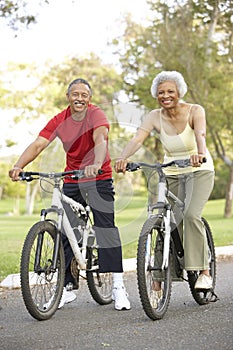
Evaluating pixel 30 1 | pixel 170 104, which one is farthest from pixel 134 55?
pixel 170 104

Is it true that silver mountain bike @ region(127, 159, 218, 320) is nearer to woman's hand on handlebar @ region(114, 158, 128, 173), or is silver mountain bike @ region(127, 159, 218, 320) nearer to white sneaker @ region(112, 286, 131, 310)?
woman's hand on handlebar @ region(114, 158, 128, 173)

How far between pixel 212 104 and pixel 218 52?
1748 mm

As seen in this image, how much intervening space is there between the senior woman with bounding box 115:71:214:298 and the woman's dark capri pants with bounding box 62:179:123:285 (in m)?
0.52

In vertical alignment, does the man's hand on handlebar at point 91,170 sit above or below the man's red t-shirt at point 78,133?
below

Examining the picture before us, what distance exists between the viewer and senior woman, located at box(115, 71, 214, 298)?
18.5ft

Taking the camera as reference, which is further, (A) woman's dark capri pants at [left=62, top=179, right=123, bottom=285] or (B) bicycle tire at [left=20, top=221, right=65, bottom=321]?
(A) woman's dark capri pants at [left=62, top=179, right=123, bottom=285]

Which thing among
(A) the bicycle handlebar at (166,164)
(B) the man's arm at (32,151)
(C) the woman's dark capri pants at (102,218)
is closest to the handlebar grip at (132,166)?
(A) the bicycle handlebar at (166,164)

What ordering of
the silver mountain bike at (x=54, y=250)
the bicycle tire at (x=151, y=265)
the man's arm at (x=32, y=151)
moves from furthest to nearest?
the man's arm at (x=32, y=151) < the silver mountain bike at (x=54, y=250) < the bicycle tire at (x=151, y=265)

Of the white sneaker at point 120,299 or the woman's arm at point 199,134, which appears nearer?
the woman's arm at point 199,134

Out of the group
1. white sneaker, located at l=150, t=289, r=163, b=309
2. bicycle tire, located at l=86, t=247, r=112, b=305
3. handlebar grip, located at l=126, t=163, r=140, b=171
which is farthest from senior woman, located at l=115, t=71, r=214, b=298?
bicycle tire, located at l=86, t=247, r=112, b=305

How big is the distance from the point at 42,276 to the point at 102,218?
33.6 inches

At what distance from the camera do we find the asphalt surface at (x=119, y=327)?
14.7 feet

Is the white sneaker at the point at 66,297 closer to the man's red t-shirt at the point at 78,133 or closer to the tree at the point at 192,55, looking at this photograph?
the man's red t-shirt at the point at 78,133

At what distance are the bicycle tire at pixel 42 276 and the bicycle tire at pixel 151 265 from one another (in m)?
0.70
